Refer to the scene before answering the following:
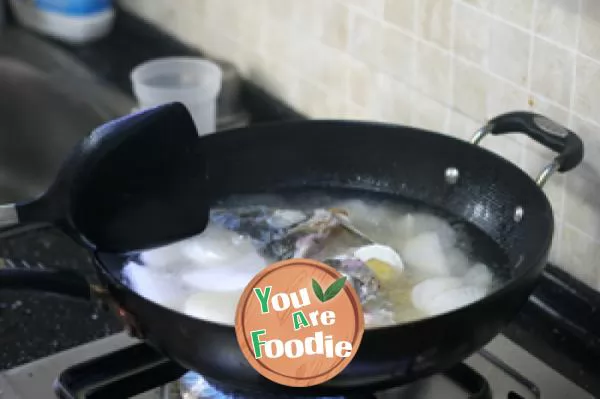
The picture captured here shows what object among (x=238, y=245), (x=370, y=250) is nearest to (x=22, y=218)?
(x=238, y=245)

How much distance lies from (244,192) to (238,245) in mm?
108

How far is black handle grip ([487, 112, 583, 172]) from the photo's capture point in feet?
2.91

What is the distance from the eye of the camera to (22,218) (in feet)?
2.68

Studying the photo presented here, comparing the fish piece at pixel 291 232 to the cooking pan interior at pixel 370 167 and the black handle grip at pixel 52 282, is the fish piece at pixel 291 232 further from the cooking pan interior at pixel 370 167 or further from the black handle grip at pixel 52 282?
the black handle grip at pixel 52 282

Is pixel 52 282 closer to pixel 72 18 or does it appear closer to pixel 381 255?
pixel 381 255

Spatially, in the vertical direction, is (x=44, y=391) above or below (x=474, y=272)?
below

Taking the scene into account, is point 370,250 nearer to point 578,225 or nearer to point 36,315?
point 578,225

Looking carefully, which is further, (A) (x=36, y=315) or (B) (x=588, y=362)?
(A) (x=36, y=315)

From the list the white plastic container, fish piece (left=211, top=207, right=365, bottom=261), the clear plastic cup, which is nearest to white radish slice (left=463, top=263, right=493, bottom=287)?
fish piece (left=211, top=207, right=365, bottom=261)

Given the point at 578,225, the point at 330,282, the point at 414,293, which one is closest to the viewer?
the point at 330,282

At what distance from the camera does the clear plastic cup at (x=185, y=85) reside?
1.34 meters

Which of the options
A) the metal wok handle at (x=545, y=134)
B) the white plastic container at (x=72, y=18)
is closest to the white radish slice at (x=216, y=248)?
the metal wok handle at (x=545, y=134)

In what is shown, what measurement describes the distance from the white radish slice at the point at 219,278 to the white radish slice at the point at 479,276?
0.61 feet

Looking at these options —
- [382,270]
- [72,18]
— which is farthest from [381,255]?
[72,18]
